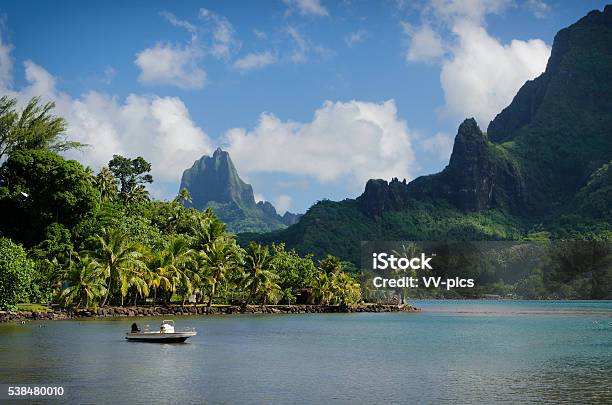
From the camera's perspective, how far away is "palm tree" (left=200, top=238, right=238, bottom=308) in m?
A: 88.3

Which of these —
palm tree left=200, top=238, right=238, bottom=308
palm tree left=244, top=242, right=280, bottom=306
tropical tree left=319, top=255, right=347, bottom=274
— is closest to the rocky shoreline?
palm tree left=244, top=242, right=280, bottom=306

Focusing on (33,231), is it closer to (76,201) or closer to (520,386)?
(76,201)

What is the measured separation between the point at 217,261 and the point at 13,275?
107 feet

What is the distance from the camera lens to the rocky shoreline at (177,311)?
67.6 m

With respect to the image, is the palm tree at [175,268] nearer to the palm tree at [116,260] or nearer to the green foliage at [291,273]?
the palm tree at [116,260]

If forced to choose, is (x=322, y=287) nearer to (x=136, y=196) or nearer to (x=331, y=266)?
(x=331, y=266)

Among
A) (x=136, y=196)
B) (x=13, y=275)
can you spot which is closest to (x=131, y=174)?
(x=136, y=196)

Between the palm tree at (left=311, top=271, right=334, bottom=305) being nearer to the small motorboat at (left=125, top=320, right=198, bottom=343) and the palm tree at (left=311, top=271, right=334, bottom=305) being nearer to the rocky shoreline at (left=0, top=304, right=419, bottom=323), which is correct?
the rocky shoreline at (left=0, top=304, right=419, bottom=323)

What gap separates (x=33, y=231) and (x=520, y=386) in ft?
217

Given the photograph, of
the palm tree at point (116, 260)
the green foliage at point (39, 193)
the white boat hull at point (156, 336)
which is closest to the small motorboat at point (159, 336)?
the white boat hull at point (156, 336)

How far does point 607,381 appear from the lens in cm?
3288

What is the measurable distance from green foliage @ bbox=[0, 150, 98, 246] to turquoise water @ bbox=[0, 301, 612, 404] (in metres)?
21.4

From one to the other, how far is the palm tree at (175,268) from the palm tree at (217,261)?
209 cm

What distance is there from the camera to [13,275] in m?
59.6
